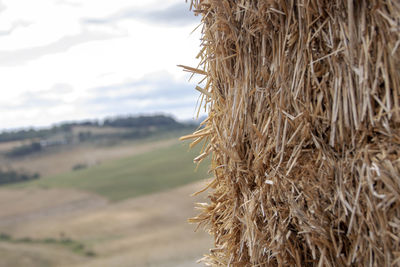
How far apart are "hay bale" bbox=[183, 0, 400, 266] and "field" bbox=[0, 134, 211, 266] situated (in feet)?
11.2

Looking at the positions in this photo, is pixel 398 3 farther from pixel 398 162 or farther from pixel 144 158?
pixel 144 158

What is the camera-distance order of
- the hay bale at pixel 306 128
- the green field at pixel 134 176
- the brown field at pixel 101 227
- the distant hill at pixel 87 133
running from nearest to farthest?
1. the hay bale at pixel 306 128
2. the brown field at pixel 101 227
3. the green field at pixel 134 176
4. the distant hill at pixel 87 133

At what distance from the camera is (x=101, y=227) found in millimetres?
19234

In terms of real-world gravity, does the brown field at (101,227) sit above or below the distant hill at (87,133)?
below

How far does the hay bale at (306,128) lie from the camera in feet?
5.44

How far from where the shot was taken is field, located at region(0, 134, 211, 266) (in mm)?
13617

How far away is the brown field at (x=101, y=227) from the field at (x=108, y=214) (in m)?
0.03

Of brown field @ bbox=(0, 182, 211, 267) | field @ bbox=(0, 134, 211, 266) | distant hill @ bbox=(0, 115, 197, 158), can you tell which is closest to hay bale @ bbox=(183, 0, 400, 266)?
field @ bbox=(0, 134, 211, 266)

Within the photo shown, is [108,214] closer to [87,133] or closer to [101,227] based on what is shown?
[101,227]

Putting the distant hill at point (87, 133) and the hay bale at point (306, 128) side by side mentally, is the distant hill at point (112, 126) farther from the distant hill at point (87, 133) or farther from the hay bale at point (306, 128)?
the hay bale at point (306, 128)

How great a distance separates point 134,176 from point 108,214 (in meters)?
9.12

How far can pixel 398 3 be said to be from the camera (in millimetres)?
1585

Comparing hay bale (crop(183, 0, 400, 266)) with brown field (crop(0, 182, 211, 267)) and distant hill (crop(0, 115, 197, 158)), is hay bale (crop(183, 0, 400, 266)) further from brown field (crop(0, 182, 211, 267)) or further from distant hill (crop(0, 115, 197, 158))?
distant hill (crop(0, 115, 197, 158))

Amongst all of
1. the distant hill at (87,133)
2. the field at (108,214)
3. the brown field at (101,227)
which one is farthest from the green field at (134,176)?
the distant hill at (87,133)
